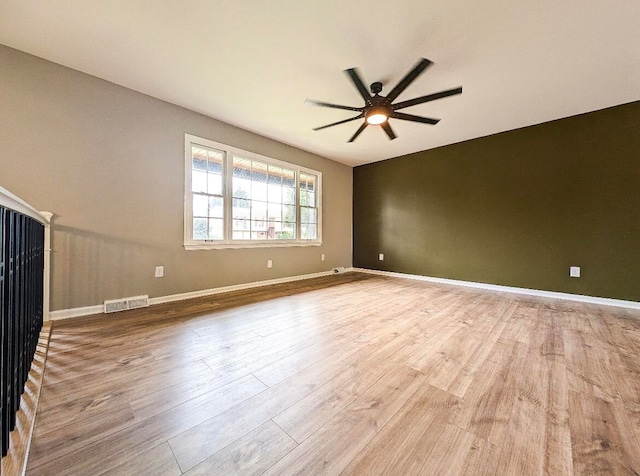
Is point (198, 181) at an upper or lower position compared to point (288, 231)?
upper

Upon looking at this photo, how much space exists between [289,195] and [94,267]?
9.47 ft

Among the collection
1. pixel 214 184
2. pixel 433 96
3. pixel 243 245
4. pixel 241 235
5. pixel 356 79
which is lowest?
pixel 243 245

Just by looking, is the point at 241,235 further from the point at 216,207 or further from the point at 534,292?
the point at 534,292

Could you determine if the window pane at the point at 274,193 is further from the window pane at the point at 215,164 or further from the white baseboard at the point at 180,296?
the white baseboard at the point at 180,296

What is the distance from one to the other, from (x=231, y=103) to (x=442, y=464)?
3688mm

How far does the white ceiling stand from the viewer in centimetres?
180

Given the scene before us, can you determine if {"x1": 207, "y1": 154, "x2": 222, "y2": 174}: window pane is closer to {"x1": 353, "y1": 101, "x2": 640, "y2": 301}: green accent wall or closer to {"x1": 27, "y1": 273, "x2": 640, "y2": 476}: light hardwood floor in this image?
{"x1": 27, "y1": 273, "x2": 640, "y2": 476}: light hardwood floor

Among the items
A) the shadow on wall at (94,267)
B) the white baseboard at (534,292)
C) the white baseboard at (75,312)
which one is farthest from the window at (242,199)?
the white baseboard at (534,292)

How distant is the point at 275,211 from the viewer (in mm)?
4301

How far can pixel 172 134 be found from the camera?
3098mm

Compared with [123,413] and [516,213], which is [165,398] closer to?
[123,413]

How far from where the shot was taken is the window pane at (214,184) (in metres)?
3.46

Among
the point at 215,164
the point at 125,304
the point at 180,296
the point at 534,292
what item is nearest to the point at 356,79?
the point at 215,164

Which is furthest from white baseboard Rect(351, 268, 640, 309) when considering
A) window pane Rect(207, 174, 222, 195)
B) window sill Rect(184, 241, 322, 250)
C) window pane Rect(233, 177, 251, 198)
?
window pane Rect(207, 174, 222, 195)
